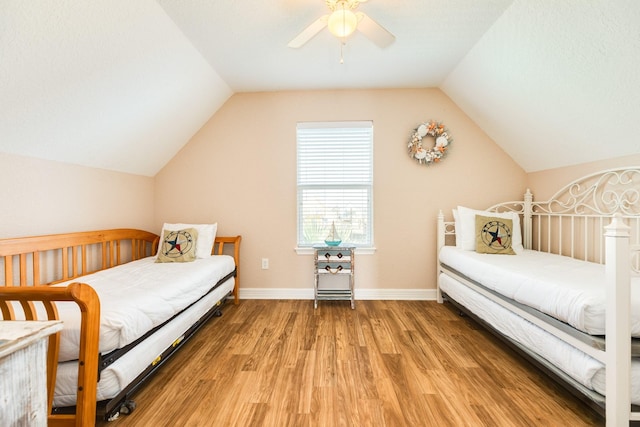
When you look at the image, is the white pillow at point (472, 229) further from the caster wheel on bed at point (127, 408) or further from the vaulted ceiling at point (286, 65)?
the caster wheel on bed at point (127, 408)

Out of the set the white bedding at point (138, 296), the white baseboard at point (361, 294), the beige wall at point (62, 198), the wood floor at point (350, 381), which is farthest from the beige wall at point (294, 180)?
the wood floor at point (350, 381)

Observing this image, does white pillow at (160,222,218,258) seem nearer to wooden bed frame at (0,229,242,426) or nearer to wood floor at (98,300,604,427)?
wooden bed frame at (0,229,242,426)

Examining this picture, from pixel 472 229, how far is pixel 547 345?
147 centimetres

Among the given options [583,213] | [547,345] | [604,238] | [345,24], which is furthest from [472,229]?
[345,24]

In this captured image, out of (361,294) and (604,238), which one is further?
(361,294)

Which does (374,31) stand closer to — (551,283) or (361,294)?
(551,283)

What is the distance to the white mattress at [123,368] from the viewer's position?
50.4 inches

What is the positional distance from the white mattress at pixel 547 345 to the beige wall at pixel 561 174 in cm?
145

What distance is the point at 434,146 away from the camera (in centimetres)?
320

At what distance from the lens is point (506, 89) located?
250 centimetres

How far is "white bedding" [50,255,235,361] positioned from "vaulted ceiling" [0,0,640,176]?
42.2 inches

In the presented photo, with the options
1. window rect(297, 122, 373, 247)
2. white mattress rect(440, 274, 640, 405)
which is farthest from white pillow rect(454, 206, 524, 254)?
window rect(297, 122, 373, 247)

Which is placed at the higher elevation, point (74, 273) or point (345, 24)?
point (345, 24)

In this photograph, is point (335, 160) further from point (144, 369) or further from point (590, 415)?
point (590, 415)
